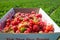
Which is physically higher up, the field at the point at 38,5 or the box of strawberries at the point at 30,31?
the box of strawberries at the point at 30,31

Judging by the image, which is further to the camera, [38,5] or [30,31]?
[38,5]

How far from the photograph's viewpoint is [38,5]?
1405 cm

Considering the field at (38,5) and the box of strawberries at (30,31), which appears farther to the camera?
the field at (38,5)

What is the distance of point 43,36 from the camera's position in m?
3.24

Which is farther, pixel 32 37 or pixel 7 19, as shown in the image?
pixel 7 19

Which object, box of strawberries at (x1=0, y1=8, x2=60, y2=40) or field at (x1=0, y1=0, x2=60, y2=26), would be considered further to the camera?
field at (x1=0, y1=0, x2=60, y2=26)

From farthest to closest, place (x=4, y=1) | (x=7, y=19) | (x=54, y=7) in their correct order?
(x=4, y=1)
(x=54, y=7)
(x=7, y=19)

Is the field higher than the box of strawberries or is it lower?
lower

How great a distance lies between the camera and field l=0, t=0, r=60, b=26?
39.0 ft

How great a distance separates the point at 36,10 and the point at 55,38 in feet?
12.6

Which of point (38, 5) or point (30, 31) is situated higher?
point (30, 31)

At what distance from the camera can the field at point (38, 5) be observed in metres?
11.9

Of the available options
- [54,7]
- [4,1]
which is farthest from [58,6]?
[4,1]

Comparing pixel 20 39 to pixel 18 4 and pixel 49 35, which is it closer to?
pixel 49 35
